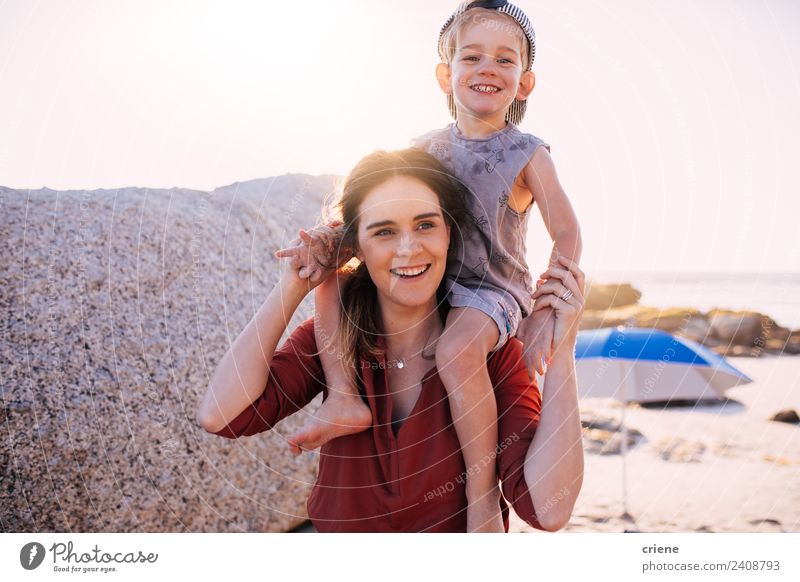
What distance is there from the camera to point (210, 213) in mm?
4125

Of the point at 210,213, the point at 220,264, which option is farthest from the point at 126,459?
the point at 210,213

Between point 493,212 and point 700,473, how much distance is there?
14.5 feet

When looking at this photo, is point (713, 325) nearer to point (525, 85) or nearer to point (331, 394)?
point (525, 85)

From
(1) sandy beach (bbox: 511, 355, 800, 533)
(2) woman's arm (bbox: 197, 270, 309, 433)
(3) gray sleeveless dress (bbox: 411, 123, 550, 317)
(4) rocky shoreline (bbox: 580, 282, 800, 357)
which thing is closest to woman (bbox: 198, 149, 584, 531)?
(2) woman's arm (bbox: 197, 270, 309, 433)

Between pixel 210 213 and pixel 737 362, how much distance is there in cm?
1055

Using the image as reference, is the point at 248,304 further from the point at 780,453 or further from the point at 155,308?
the point at 780,453

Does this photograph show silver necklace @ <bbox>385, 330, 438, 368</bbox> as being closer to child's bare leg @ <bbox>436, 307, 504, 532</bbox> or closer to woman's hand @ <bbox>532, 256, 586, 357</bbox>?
child's bare leg @ <bbox>436, 307, 504, 532</bbox>

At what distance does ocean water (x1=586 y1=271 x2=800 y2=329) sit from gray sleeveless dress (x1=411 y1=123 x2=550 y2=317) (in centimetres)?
1710

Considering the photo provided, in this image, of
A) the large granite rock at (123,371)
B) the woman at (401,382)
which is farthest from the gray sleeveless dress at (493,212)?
the large granite rock at (123,371)

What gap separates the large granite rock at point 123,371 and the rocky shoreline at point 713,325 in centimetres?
891

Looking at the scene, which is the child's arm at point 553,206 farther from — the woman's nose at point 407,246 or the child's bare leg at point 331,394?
the child's bare leg at point 331,394

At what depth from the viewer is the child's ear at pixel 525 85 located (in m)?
2.63

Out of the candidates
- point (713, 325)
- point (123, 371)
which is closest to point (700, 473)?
point (123, 371)

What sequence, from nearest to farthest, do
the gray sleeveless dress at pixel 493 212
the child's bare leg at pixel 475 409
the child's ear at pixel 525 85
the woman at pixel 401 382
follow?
the woman at pixel 401 382 < the child's bare leg at pixel 475 409 < the gray sleeveless dress at pixel 493 212 < the child's ear at pixel 525 85
